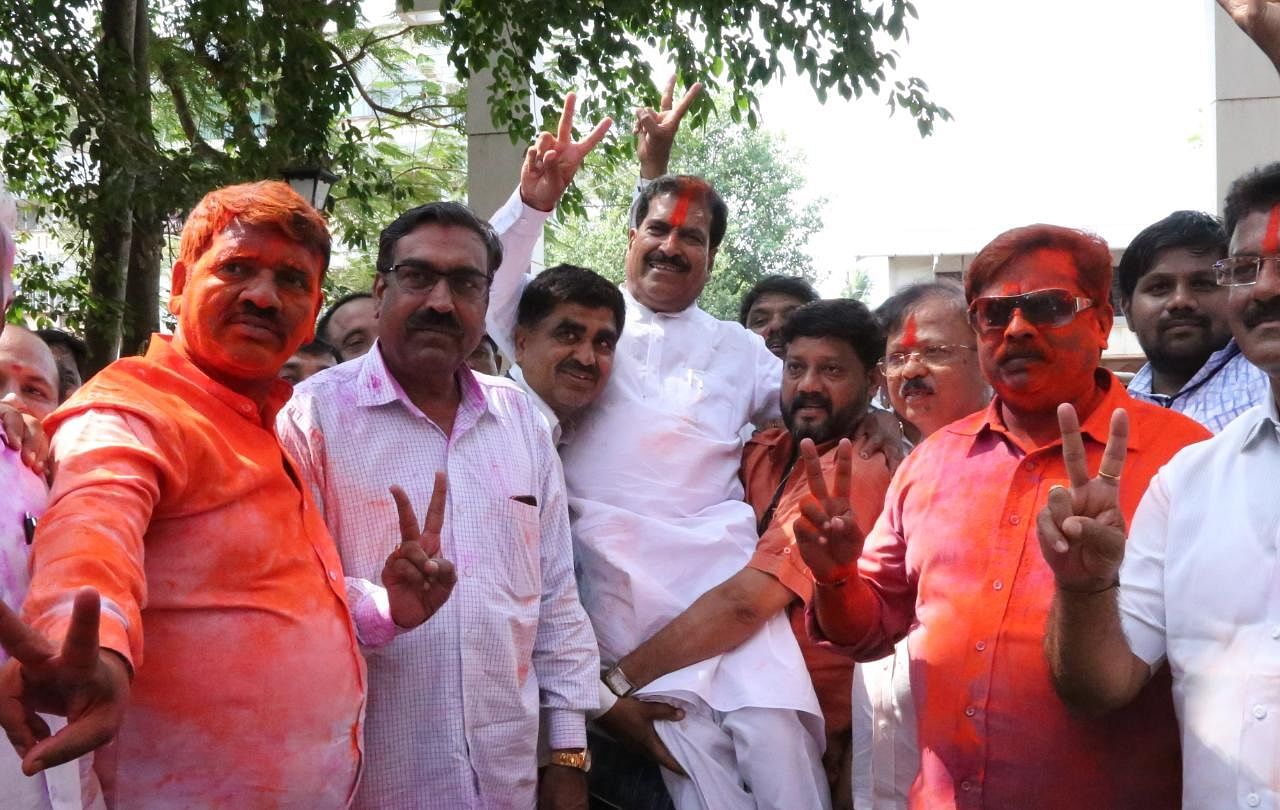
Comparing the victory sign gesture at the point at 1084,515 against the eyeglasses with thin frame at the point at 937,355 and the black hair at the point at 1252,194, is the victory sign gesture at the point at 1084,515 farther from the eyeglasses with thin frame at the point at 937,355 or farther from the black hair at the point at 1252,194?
the eyeglasses with thin frame at the point at 937,355

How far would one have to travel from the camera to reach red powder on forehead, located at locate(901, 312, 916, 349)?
12.6ft

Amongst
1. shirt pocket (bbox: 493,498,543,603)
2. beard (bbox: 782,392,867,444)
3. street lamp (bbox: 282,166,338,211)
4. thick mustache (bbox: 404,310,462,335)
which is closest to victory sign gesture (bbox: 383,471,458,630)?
shirt pocket (bbox: 493,498,543,603)

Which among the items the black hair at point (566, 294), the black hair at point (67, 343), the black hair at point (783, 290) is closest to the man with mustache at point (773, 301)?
the black hair at point (783, 290)

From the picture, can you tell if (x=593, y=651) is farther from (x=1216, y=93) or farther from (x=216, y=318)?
(x=1216, y=93)

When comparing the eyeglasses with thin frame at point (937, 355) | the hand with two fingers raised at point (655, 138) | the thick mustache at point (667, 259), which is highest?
the hand with two fingers raised at point (655, 138)

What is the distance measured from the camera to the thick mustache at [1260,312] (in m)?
2.52

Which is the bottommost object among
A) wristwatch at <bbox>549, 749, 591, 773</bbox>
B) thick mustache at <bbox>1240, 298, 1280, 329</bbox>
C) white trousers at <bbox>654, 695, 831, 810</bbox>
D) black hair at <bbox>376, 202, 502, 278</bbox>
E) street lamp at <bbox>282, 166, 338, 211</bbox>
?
white trousers at <bbox>654, 695, 831, 810</bbox>

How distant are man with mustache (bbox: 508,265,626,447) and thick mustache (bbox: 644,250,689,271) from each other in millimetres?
286

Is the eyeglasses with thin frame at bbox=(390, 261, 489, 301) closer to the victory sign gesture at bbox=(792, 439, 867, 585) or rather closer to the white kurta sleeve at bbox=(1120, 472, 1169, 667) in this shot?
the victory sign gesture at bbox=(792, 439, 867, 585)

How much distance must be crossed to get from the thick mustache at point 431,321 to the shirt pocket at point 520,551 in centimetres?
46

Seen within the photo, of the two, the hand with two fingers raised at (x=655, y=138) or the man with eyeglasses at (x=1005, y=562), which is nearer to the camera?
the man with eyeglasses at (x=1005, y=562)

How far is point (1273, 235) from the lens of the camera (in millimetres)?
2607

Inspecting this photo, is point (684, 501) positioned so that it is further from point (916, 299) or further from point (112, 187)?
point (112, 187)

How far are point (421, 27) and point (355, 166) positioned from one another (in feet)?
9.16
